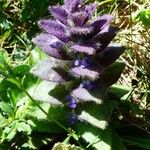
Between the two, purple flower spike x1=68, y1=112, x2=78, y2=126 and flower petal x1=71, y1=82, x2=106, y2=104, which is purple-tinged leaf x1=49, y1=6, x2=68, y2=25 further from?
purple flower spike x1=68, y1=112, x2=78, y2=126

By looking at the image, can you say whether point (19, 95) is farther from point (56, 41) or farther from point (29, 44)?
point (29, 44)

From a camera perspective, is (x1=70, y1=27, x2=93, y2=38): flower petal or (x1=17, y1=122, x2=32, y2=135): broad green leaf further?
(x1=17, y1=122, x2=32, y2=135): broad green leaf

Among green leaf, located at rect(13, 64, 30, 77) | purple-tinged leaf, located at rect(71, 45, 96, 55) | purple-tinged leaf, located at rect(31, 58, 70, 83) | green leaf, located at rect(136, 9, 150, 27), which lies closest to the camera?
purple-tinged leaf, located at rect(71, 45, 96, 55)

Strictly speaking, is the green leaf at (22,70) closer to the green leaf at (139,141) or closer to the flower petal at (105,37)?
the flower petal at (105,37)

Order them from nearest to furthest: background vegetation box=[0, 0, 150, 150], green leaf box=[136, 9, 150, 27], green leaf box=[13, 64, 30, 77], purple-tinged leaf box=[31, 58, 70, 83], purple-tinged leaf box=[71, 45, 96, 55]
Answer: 1. purple-tinged leaf box=[71, 45, 96, 55]
2. purple-tinged leaf box=[31, 58, 70, 83]
3. background vegetation box=[0, 0, 150, 150]
4. green leaf box=[13, 64, 30, 77]
5. green leaf box=[136, 9, 150, 27]

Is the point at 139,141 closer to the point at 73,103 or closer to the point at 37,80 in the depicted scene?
the point at 73,103

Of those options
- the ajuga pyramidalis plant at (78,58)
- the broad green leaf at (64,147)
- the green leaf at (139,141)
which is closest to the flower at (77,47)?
the ajuga pyramidalis plant at (78,58)

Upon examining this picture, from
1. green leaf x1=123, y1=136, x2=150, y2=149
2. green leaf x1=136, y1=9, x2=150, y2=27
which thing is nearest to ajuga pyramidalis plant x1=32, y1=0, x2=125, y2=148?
green leaf x1=123, y1=136, x2=150, y2=149

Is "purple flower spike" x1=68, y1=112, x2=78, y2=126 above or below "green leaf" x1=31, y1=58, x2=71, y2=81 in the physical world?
below
